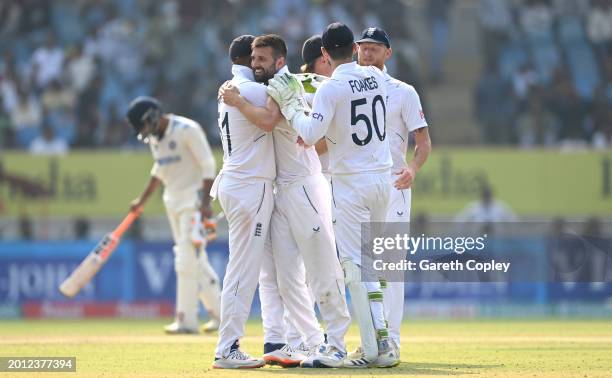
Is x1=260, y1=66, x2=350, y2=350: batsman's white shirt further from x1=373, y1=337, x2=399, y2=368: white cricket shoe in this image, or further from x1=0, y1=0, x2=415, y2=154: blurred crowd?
x1=0, y1=0, x2=415, y2=154: blurred crowd

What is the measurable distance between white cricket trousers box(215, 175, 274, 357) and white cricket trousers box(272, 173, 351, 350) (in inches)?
7.0

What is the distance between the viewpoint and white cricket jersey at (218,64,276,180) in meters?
9.87

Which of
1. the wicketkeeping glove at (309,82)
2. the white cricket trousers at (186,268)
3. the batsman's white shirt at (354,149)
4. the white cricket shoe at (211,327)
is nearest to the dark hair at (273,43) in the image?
the batsman's white shirt at (354,149)

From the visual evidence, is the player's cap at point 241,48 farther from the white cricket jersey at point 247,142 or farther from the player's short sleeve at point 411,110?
the player's short sleeve at point 411,110

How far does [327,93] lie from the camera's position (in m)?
9.62

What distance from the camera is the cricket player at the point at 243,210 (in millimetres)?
9828

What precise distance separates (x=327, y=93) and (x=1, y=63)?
15.3 m

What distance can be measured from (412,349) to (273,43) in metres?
3.47

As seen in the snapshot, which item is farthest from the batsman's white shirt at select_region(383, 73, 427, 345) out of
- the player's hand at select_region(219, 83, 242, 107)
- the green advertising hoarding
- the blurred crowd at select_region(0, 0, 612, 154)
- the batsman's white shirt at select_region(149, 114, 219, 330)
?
the blurred crowd at select_region(0, 0, 612, 154)

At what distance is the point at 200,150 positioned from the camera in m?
14.5

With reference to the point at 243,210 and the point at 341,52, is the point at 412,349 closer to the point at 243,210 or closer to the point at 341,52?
the point at 243,210

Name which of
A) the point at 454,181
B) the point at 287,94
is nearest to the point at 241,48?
the point at 287,94

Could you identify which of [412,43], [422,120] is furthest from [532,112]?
[422,120]

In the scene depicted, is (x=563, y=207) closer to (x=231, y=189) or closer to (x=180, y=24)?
(x=180, y=24)
